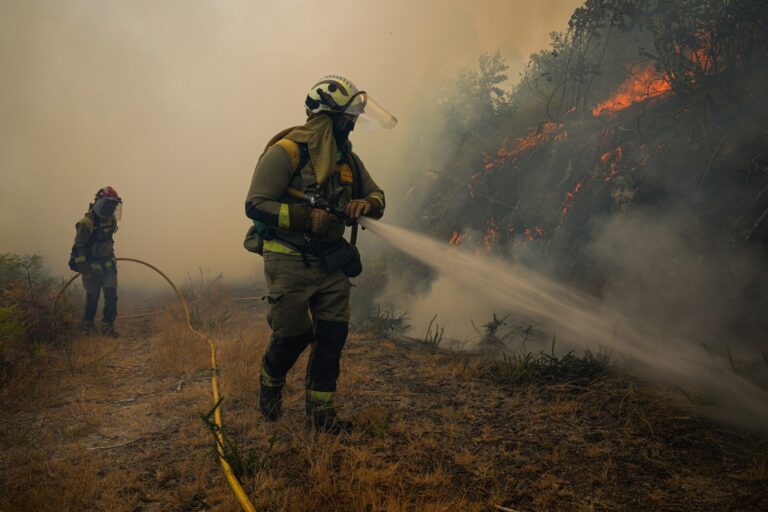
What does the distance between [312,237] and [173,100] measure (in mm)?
28315

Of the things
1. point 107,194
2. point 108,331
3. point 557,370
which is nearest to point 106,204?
point 107,194

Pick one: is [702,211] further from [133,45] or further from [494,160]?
[133,45]

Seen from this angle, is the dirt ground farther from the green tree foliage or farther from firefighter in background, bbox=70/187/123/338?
firefighter in background, bbox=70/187/123/338

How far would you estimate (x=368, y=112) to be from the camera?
3689 millimetres

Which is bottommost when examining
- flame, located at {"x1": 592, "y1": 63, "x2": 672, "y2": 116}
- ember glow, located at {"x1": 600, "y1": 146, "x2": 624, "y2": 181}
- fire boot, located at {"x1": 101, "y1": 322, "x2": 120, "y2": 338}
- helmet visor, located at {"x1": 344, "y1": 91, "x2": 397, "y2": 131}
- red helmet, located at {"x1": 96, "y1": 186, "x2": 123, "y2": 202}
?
fire boot, located at {"x1": 101, "y1": 322, "x2": 120, "y2": 338}

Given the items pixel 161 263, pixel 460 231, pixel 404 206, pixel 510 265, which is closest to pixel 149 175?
pixel 161 263

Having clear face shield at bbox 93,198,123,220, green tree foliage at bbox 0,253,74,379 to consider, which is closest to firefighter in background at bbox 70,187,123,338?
clear face shield at bbox 93,198,123,220

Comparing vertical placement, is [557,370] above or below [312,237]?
below

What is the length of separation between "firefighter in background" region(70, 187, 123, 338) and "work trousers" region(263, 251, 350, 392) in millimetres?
5749

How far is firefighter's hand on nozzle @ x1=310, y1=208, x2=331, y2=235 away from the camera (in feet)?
10.7

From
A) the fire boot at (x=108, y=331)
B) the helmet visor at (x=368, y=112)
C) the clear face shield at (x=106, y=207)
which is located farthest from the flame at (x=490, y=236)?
the fire boot at (x=108, y=331)

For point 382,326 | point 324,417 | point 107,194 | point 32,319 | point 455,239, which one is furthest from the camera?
point 455,239

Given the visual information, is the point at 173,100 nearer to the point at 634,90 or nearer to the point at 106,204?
the point at 106,204

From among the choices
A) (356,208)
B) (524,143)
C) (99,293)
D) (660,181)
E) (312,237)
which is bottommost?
(99,293)
